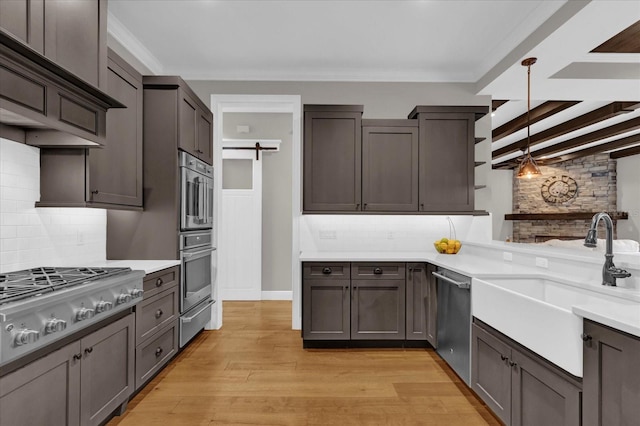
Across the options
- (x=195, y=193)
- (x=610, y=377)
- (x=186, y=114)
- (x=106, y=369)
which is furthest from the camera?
(x=195, y=193)

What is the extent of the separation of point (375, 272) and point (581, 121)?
14.7 feet

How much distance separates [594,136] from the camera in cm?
619

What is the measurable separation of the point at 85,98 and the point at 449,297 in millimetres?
2931

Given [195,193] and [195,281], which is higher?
[195,193]

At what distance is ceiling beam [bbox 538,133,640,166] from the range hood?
8157 mm

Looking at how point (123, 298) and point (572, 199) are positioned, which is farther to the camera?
point (572, 199)

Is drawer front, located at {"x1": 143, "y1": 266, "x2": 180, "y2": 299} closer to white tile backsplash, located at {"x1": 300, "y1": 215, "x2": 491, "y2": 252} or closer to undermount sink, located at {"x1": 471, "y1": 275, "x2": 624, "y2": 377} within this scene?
white tile backsplash, located at {"x1": 300, "y1": 215, "x2": 491, "y2": 252}

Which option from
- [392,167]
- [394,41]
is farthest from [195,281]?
[394,41]

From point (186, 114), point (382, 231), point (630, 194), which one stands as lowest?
point (382, 231)

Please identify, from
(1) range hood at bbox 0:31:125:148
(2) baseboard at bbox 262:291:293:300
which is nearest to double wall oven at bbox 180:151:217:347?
(1) range hood at bbox 0:31:125:148

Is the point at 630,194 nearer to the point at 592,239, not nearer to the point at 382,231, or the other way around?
the point at 382,231

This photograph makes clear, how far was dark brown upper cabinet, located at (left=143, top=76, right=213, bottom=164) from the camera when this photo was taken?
3098mm

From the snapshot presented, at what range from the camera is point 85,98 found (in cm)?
203

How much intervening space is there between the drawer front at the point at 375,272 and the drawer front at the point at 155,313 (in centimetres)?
164
